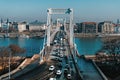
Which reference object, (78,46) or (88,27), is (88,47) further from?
(88,27)

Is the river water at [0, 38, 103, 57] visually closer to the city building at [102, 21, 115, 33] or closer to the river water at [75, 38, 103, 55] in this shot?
the river water at [75, 38, 103, 55]

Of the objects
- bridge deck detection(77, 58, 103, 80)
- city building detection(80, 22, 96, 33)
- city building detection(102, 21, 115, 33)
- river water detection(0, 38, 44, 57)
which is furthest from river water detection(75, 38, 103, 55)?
city building detection(102, 21, 115, 33)

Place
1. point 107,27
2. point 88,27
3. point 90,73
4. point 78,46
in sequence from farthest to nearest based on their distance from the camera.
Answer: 1. point 107,27
2. point 88,27
3. point 78,46
4. point 90,73

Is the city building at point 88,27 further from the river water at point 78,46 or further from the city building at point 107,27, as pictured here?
the river water at point 78,46

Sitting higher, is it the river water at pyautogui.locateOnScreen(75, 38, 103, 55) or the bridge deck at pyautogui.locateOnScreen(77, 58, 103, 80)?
the bridge deck at pyautogui.locateOnScreen(77, 58, 103, 80)

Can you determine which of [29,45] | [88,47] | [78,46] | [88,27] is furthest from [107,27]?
[88,47]

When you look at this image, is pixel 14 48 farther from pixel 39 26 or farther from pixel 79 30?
pixel 39 26

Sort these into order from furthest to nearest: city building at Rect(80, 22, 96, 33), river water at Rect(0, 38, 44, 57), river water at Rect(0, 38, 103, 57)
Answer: city building at Rect(80, 22, 96, 33), river water at Rect(0, 38, 103, 57), river water at Rect(0, 38, 44, 57)

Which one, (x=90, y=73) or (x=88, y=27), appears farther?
(x=88, y=27)

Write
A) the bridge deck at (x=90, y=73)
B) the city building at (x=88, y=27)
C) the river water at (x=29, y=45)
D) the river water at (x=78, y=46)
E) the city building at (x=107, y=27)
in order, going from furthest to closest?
the city building at (x=107, y=27) → the city building at (x=88, y=27) → the river water at (x=78, y=46) → the river water at (x=29, y=45) → the bridge deck at (x=90, y=73)

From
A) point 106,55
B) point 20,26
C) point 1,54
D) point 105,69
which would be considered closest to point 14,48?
point 1,54


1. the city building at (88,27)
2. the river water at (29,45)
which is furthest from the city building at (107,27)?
the river water at (29,45)
